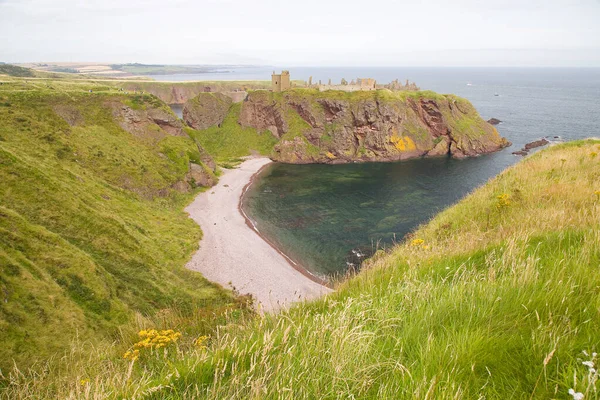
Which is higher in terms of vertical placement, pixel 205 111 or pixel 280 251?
pixel 205 111

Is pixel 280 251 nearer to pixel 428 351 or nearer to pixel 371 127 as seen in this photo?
pixel 428 351

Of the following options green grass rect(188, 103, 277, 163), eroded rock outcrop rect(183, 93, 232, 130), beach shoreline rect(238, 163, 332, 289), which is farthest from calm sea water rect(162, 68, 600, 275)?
eroded rock outcrop rect(183, 93, 232, 130)

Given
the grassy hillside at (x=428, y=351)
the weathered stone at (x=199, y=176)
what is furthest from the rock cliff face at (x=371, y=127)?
the grassy hillside at (x=428, y=351)

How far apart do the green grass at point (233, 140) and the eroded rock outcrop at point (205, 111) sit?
2.38 m

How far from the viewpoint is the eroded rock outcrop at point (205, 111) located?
97.2 metres

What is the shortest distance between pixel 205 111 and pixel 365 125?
150 feet

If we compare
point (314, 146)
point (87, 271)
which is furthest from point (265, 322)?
point (314, 146)

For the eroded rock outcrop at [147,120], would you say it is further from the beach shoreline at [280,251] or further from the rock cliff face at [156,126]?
the beach shoreline at [280,251]

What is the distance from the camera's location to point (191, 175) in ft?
195

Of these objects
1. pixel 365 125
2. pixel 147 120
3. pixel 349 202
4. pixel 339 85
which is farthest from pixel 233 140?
pixel 349 202

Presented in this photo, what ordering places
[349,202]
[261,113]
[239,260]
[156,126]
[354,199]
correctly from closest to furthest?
[239,260] → [349,202] → [354,199] → [156,126] → [261,113]

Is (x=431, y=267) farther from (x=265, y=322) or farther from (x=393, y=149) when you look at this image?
(x=393, y=149)

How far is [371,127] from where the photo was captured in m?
83.8

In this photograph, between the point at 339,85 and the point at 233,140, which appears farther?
the point at 339,85
